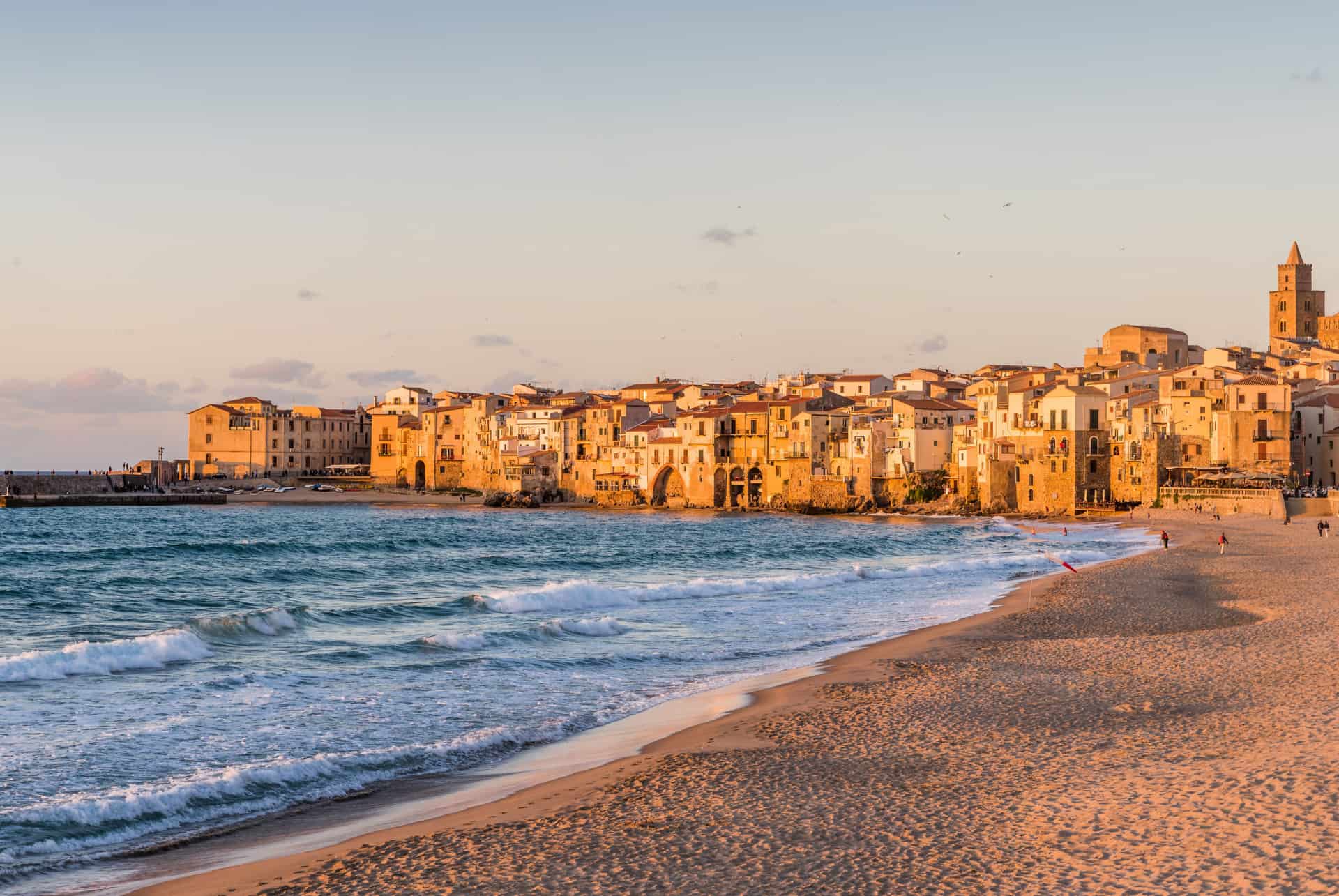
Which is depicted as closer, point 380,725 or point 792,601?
point 380,725

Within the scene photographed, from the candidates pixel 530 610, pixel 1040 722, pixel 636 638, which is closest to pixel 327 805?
pixel 1040 722

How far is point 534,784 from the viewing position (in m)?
13.2

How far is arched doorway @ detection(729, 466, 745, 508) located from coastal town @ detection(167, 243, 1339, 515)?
0.13 meters

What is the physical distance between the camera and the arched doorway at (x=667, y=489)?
97.1 m

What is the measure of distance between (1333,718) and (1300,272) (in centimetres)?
15656

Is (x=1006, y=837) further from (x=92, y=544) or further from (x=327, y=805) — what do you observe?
(x=92, y=544)

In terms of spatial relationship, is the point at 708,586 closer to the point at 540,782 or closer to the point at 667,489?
the point at 540,782

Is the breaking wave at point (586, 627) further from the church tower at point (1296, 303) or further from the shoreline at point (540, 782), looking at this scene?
the church tower at point (1296, 303)

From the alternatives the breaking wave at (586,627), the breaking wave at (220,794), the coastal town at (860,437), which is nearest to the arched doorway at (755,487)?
the coastal town at (860,437)

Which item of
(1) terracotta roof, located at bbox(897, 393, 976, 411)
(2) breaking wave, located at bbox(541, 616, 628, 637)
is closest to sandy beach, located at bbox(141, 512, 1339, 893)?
(2) breaking wave, located at bbox(541, 616, 628, 637)

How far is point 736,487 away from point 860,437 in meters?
11.7

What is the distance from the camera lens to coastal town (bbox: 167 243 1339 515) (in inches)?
2859

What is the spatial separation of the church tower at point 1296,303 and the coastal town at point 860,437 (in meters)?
13.0

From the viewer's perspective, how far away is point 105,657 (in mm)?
21109
